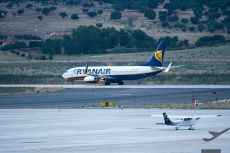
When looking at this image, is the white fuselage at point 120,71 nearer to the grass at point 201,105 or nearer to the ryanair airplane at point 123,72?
the ryanair airplane at point 123,72

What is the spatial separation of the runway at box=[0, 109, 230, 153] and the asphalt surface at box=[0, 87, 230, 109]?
8.00m

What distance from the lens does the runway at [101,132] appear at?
37.1 m

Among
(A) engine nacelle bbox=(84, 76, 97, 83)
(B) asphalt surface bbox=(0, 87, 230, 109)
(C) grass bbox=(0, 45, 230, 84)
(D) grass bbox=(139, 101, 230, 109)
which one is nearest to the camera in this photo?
(D) grass bbox=(139, 101, 230, 109)

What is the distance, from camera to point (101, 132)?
45.1m

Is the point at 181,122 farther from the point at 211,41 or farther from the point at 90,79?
the point at 211,41

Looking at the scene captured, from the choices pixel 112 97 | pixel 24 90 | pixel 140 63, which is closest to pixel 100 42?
pixel 140 63

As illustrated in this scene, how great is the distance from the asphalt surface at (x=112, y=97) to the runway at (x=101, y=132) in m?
8.00

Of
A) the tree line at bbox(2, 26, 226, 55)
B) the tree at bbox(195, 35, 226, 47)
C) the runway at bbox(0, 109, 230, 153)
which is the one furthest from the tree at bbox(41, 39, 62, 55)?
the runway at bbox(0, 109, 230, 153)

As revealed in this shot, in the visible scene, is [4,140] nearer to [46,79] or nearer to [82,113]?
[82,113]

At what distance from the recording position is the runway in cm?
3712

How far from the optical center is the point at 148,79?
4414 inches

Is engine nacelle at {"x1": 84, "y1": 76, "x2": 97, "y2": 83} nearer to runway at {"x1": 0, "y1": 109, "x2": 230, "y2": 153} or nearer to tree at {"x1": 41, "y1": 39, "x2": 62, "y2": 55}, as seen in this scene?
runway at {"x1": 0, "y1": 109, "x2": 230, "y2": 153}

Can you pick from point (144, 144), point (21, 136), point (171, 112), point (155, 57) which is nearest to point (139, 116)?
point (171, 112)

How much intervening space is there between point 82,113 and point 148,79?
172 feet
